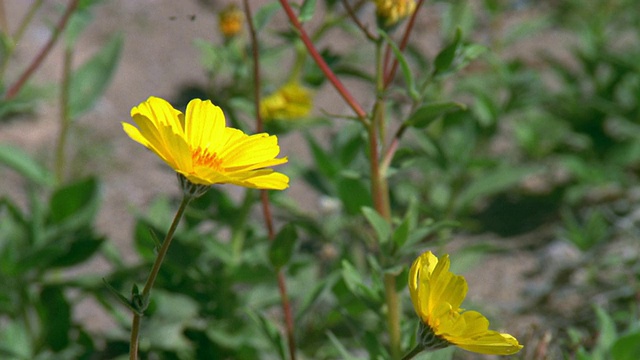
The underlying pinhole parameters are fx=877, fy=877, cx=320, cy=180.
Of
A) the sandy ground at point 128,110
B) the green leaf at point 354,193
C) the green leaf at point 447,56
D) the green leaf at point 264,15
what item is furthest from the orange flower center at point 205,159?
the sandy ground at point 128,110

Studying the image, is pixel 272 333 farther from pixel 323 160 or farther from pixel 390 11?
pixel 323 160

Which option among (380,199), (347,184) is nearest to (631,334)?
(380,199)

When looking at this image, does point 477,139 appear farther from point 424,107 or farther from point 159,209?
point 424,107

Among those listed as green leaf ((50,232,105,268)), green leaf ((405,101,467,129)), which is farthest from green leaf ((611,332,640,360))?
green leaf ((50,232,105,268))

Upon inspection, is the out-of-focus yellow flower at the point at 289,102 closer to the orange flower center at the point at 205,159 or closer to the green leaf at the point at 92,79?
the green leaf at the point at 92,79

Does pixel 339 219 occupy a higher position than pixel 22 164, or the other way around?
pixel 22 164

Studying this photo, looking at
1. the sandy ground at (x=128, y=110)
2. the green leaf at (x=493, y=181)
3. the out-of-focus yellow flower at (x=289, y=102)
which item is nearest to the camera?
the out-of-focus yellow flower at (x=289, y=102)

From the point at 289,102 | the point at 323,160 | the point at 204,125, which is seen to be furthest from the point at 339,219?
the point at 204,125
